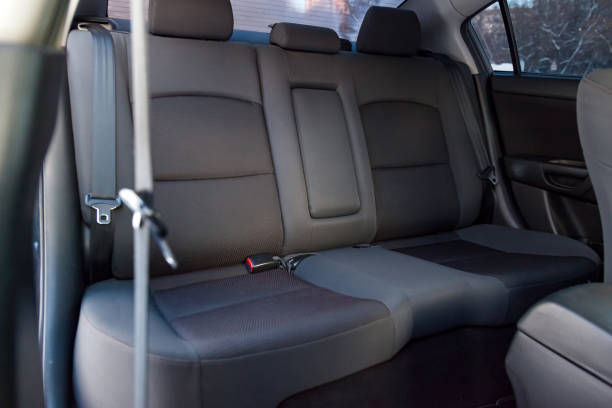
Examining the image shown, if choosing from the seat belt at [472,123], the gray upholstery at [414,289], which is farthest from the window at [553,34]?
the gray upholstery at [414,289]

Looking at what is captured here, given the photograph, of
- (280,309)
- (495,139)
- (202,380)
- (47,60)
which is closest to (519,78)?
(495,139)

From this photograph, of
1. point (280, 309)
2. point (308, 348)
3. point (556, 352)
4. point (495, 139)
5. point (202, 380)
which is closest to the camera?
point (556, 352)

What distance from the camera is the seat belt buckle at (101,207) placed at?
5.42ft

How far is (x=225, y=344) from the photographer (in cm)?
127

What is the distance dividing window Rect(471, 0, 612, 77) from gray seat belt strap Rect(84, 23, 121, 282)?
1782 millimetres

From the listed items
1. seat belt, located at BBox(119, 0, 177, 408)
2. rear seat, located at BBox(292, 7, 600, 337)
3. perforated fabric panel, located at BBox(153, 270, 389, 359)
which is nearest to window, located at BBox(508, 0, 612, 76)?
rear seat, located at BBox(292, 7, 600, 337)

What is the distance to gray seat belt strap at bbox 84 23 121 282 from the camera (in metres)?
1.66

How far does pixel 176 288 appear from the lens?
1.74m

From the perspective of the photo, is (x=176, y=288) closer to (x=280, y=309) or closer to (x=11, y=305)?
(x=280, y=309)

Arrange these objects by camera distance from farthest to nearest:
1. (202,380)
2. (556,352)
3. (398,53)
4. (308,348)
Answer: (398,53) < (308,348) < (202,380) < (556,352)

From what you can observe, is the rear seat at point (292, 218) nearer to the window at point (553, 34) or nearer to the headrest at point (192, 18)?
the headrest at point (192, 18)

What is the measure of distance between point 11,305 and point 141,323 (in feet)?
0.51

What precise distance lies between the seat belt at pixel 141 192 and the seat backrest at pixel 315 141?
1473mm

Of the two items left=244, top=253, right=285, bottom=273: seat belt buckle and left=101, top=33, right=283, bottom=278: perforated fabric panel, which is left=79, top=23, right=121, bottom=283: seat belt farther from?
left=244, top=253, right=285, bottom=273: seat belt buckle
